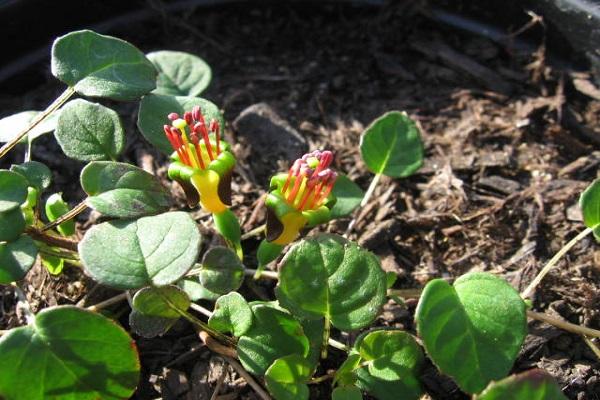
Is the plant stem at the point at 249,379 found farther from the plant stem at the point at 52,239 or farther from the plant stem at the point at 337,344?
the plant stem at the point at 52,239

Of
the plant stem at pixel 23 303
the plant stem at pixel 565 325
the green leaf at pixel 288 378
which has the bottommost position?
the plant stem at pixel 23 303

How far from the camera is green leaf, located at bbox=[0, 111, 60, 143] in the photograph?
4.95 feet

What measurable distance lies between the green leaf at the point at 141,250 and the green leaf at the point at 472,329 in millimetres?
427

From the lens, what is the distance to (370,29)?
7.33ft

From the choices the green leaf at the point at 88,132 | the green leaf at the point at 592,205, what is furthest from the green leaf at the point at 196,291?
the green leaf at the point at 592,205

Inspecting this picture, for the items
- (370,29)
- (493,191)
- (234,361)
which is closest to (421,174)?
(493,191)

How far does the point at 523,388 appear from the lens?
108 cm

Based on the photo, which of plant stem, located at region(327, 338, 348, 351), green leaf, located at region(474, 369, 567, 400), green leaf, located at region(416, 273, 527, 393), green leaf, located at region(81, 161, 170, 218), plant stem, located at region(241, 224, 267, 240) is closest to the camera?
green leaf, located at region(474, 369, 567, 400)

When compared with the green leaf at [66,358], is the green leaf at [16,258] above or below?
above

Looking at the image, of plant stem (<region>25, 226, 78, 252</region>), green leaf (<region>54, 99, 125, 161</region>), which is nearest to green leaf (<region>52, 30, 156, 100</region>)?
green leaf (<region>54, 99, 125, 161</region>)

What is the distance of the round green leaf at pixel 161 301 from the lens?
49.1 inches

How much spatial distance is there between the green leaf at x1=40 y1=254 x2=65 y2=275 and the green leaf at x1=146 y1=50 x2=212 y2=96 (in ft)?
1.57

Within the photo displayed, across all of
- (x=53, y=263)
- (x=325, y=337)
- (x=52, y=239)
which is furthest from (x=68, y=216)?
(x=325, y=337)

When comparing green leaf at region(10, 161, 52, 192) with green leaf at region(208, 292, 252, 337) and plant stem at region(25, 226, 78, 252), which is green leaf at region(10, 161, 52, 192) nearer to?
plant stem at region(25, 226, 78, 252)
